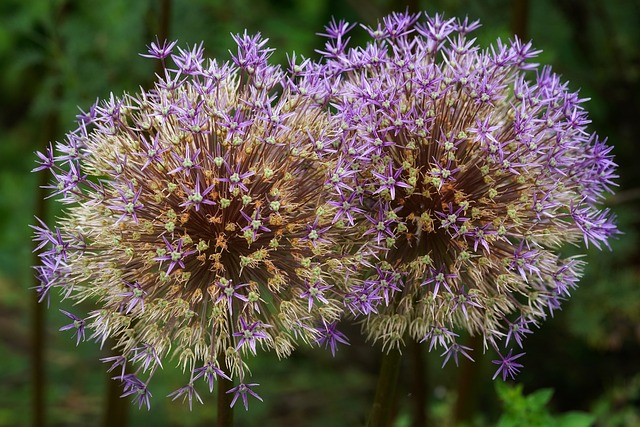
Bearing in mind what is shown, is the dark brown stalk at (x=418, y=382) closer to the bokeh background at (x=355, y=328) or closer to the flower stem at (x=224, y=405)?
the bokeh background at (x=355, y=328)

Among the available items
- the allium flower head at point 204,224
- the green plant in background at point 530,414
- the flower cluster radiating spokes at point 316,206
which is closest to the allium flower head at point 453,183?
the flower cluster radiating spokes at point 316,206

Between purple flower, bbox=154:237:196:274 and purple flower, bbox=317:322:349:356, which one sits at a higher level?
purple flower, bbox=154:237:196:274

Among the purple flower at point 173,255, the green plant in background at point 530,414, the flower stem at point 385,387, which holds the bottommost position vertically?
the green plant in background at point 530,414

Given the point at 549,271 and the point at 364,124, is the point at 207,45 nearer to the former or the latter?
the point at 364,124

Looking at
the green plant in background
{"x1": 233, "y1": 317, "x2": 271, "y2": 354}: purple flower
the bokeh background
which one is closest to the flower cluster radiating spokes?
{"x1": 233, "y1": 317, "x2": 271, "y2": 354}: purple flower

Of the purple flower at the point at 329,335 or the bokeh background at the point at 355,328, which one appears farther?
the bokeh background at the point at 355,328

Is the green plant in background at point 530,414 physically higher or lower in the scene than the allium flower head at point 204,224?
lower

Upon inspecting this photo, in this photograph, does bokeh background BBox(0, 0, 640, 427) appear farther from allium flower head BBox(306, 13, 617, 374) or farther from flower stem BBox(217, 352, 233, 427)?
flower stem BBox(217, 352, 233, 427)
